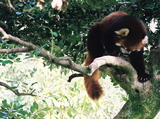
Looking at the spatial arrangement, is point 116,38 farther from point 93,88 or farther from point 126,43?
point 93,88

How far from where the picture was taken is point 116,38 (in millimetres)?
1988

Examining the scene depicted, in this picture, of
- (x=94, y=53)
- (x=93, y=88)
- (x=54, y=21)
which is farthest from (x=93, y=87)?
(x=54, y=21)

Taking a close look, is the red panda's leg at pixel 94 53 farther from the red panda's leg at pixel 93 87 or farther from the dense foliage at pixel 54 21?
the dense foliage at pixel 54 21

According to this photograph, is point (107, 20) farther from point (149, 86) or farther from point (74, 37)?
point (149, 86)

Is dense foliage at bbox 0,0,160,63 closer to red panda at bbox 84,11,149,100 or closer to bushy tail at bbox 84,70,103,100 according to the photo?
red panda at bbox 84,11,149,100

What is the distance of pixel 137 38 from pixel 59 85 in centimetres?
150

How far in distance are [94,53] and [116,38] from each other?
221mm

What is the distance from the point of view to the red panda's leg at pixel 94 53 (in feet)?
6.44

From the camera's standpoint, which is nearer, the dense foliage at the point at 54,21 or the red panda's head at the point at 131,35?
the dense foliage at the point at 54,21

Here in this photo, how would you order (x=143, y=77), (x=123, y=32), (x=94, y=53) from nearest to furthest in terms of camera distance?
1. (x=143, y=77)
2. (x=123, y=32)
3. (x=94, y=53)

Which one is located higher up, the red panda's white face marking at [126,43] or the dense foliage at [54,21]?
the dense foliage at [54,21]

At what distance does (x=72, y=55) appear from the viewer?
1933 millimetres

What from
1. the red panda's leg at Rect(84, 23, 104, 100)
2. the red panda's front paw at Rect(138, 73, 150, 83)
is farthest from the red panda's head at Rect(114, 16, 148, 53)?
the red panda's front paw at Rect(138, 73, 150, 83)

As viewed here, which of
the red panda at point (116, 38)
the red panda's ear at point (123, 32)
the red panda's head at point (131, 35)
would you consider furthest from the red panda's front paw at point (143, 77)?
the red panda's ear at point (123, 32)
